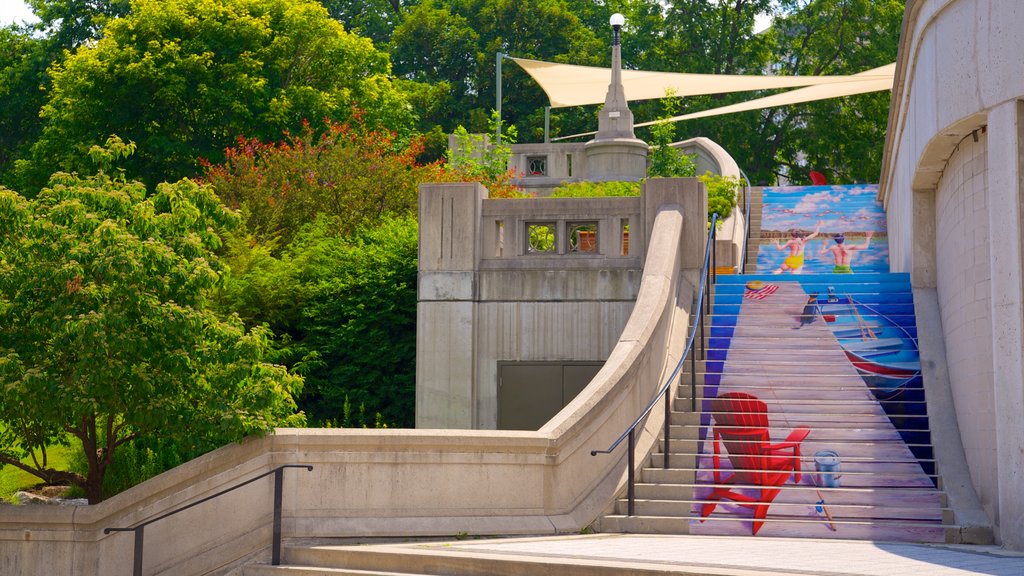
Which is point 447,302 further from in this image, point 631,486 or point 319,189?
point 319,189

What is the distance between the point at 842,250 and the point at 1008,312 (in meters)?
12.6

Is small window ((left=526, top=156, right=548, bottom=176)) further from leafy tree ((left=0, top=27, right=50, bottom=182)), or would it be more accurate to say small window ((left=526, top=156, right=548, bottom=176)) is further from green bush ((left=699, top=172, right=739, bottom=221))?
leafy tree ((left=0, top=27, right=50, bottom=182))

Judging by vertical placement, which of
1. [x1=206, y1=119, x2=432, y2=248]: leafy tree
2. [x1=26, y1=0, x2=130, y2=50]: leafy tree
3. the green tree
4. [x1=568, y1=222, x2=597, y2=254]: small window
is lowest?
[x1=568, y1=222, x2=597, y2=254]: small window

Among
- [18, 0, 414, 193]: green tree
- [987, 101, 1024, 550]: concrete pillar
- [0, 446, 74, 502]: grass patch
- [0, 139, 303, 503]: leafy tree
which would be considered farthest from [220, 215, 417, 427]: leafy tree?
[18, 0, 414, 193]: green tree

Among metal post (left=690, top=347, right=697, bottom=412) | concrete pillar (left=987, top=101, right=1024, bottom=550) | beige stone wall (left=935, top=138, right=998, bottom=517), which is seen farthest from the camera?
metal post (left=690, top=347, right=697, bottom=412)

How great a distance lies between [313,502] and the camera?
11289 mm

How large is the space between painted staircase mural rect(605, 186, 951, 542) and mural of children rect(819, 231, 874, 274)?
16.2 ft

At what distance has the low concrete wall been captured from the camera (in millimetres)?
11195

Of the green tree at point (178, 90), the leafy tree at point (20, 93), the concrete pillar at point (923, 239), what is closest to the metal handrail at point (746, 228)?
the concrete pillar at point (923, 239)

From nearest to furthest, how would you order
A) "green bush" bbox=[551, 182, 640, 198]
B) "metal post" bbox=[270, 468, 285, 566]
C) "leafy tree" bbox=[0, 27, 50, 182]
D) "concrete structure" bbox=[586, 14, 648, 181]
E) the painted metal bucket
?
"metal post" bbox=[270, 468, 285, 566] < the painted metal bucket < "green bush" bbox=[551, 182, 640, 198] < "concrete structure" bbox=[586, 14, 648, 181] < "leafy tree" bbox=[0, 27, 50, 182]

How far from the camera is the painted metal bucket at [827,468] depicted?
12938 mm

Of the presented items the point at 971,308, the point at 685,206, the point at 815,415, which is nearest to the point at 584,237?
the point at 685,206

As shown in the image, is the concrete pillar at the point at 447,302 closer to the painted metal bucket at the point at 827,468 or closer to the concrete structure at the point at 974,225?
the painted metal bucket at the point at 827,468

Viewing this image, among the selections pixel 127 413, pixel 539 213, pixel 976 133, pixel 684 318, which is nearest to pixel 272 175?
pixel 539 213
